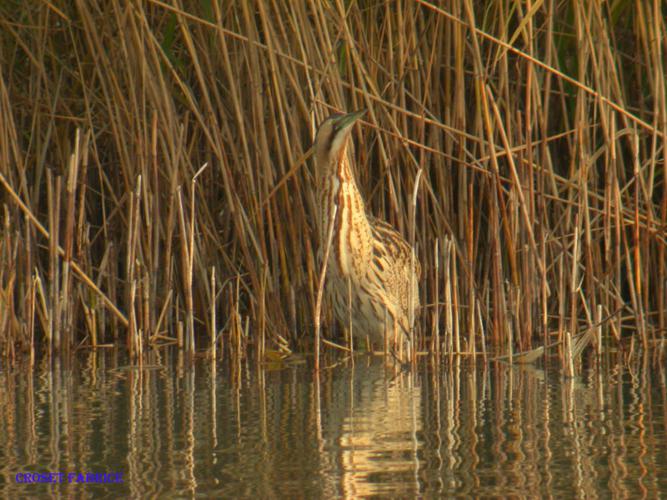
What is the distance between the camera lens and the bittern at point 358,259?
14.8 ft

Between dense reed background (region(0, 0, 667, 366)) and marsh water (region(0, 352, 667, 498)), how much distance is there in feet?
1.18

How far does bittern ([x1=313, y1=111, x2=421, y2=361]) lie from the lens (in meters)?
4.51

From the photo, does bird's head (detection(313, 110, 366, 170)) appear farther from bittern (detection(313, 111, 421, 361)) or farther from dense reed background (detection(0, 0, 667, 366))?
dense reed background (detection(0, 0, 667, 366))

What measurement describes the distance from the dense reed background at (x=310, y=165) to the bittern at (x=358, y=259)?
11cm

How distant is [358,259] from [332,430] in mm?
1651

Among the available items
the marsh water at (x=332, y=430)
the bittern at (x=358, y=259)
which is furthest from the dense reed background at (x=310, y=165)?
the marsh water at (x=332, y=430)

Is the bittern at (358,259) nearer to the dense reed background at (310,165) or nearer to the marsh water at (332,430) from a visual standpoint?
the dense reed background at (310,165)

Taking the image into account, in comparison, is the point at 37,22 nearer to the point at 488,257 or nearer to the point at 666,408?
the point at 488,257

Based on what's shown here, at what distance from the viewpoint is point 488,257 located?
4.86 meters

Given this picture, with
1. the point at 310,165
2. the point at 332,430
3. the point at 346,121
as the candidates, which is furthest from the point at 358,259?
the point at 332,430

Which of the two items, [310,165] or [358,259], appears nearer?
[358,259]

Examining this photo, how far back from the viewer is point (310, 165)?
16.2 ft

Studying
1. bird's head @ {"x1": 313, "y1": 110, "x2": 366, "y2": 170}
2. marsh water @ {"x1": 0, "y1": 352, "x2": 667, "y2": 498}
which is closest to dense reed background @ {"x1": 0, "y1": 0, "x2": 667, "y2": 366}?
bird's head @ {"x1": 313, "y1": 110, "x2": 366, "y2": 170}

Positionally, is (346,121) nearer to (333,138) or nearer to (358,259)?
(333,138)
